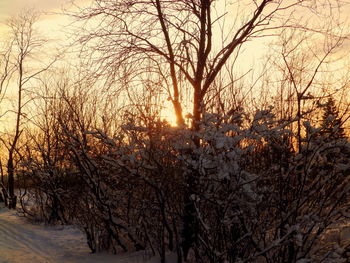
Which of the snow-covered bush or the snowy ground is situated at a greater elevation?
the snow-covered bush

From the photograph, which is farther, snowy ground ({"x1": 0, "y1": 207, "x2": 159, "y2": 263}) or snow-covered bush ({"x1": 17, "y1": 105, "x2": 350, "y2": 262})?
snowy ground ({"x1": 0, "y1": 207, "x2": 159, "y2": 263})

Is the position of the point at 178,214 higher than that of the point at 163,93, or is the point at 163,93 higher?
the point at 163,93

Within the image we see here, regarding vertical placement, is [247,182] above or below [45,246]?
above

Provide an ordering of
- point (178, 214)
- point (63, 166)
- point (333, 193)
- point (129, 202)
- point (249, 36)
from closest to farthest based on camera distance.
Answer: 1. point (333, 193)
2. point (178, 214)
3. point (129, 202)
4. point (249, 36)
5. point (63, 166)

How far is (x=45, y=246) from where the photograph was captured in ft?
32.2

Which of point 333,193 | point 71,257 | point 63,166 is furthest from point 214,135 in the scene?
point 63,166

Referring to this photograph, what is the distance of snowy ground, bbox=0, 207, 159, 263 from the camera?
7.94 meters

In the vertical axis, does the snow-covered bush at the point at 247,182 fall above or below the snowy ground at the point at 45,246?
above

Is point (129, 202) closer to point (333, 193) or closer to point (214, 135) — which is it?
point (214, 135)

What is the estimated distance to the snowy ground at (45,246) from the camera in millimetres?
7940

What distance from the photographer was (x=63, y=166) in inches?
598

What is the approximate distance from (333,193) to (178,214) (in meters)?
2.47

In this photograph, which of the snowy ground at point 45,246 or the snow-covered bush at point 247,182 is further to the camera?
the snowy ground at point 45,246

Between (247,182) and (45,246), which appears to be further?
(45,246)
